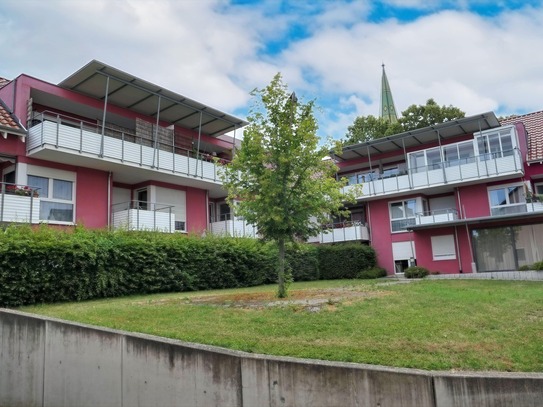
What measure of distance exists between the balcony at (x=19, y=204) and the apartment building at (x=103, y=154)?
0.12 feet

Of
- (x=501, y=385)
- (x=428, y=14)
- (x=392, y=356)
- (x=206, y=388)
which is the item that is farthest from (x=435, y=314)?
(x=428, y=14)

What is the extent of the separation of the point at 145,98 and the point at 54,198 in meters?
6.67

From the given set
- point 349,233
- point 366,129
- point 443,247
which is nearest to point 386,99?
point 366,129

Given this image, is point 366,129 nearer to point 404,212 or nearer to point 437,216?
point 404,212

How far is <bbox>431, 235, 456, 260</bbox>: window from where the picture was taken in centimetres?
2605

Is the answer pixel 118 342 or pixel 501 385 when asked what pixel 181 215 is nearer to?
pixel 118 342

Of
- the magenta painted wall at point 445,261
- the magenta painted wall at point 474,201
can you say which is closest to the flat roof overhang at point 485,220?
the magenta painted wall at point 445,261

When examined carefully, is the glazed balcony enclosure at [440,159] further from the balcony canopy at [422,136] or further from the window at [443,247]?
the window at [443,247]

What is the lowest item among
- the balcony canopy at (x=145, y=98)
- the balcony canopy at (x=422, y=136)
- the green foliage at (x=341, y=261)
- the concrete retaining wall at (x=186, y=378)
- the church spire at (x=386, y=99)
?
the concrete retaining wall at (x=186, y=378)

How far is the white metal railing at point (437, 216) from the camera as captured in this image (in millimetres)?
25734

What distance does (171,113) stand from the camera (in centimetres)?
2398

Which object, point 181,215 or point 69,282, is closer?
point 69,282

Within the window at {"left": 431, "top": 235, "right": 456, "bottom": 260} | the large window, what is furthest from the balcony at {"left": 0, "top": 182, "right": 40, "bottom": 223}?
the large window

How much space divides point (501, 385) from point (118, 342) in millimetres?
5179
